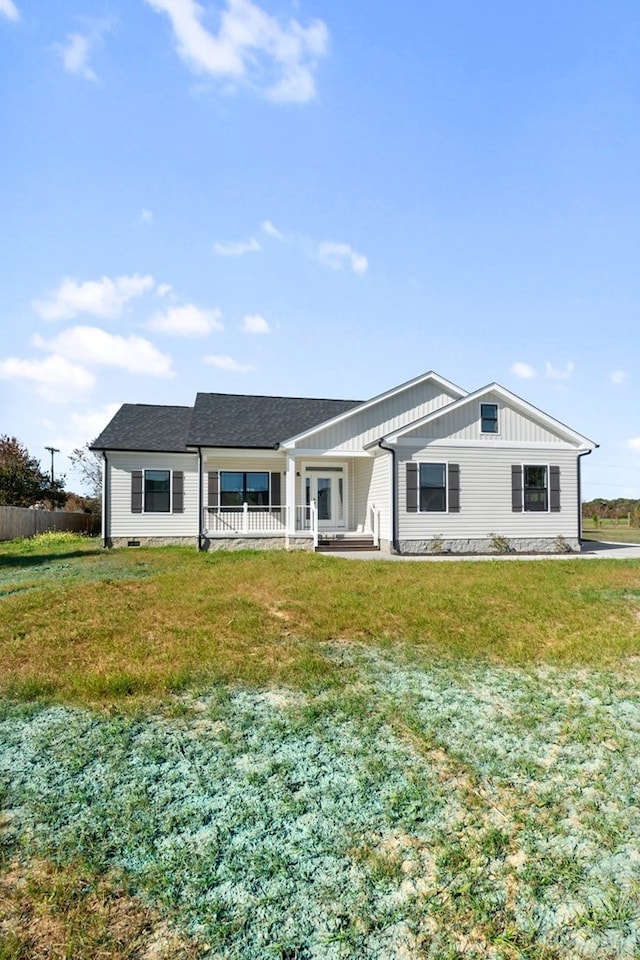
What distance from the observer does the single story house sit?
1662cm

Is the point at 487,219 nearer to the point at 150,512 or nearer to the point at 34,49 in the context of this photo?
the point at 34,49

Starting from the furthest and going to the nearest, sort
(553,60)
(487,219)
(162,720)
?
(487,219) → (553,60) → (162,720)

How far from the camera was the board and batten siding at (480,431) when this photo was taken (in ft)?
54.6

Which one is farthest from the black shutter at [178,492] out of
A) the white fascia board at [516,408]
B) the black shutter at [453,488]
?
the black shutter at [453,488]

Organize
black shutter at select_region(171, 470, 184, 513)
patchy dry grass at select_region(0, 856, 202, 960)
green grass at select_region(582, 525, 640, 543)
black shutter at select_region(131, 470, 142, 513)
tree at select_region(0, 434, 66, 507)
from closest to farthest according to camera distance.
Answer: patchy dry grass at select_region(0, 856, 202, 960)
black shutter at select_region(131, 470, 142, 513)
black shutter at select_region(171, 470, 184, 513)
green grass at select_region(582, 525, 640, 543)
tree at select_region(0, 434, 66, 507)

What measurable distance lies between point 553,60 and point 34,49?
10643 mm

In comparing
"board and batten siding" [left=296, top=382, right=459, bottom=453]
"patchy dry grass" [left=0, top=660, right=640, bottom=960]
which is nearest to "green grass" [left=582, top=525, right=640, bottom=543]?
"board and batten siding" [left=296, top=382, right=459, bottom=453]

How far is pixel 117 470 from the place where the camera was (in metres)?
18.5

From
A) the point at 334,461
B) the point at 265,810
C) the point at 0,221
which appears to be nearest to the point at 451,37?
the point at 0,221

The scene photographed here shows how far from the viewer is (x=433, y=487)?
16.6 metres

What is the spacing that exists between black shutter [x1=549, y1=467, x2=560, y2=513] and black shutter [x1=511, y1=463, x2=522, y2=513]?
1.14 metres

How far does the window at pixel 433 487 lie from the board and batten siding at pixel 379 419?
7.65ft

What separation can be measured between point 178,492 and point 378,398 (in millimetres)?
7919

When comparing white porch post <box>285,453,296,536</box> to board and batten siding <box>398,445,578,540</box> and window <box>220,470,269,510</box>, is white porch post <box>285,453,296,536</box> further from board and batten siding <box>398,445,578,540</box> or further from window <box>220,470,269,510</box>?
board and batten siding <box>398,445,578,540</box>
